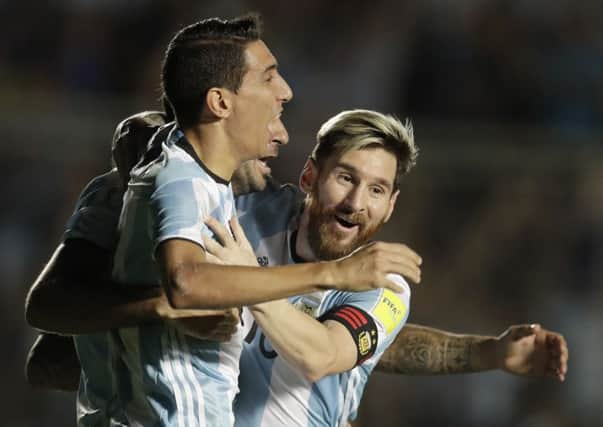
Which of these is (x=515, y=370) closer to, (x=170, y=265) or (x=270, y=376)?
(x=270, y=376)

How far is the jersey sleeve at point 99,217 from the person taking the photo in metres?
3.36

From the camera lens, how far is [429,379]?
7.83m

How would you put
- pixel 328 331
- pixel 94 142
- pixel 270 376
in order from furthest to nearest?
1. pixel 94 142
2. pixel 270 376
3. pixel 328 331

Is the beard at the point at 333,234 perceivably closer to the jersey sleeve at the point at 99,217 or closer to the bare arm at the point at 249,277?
the jersey sleeve at the point at 99,217

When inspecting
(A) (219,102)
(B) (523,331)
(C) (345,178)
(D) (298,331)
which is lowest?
(B) (523,331)

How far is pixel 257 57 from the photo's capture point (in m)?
3.26

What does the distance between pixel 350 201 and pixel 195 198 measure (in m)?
0.90

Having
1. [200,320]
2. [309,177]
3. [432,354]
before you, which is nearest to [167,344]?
[200,320]

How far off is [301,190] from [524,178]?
3.99 metres

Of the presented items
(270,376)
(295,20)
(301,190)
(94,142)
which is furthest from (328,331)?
(295,20)

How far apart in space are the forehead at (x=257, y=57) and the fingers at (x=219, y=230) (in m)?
0.42

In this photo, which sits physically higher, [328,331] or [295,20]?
[295,20]

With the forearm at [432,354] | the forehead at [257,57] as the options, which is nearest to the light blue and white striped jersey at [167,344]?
the forehead at [257,57]

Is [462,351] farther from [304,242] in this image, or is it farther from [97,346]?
[97,346]
